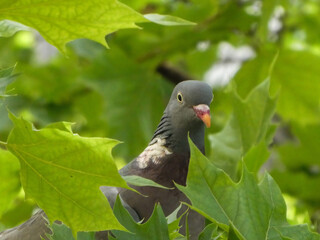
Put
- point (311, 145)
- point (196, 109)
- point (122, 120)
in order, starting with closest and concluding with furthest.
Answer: point (196, 109) → point (122, 120) → point (311, 145)

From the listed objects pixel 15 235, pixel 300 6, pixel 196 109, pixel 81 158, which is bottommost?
pixel 300 6

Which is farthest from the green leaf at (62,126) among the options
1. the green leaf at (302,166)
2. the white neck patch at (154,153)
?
the green leaf at (302,166)

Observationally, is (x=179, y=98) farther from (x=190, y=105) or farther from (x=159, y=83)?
(x=159, y=83)

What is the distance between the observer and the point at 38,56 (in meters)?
3.42

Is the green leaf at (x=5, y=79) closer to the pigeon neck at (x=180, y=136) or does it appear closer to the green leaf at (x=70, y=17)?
the green leaf at (x=70, y=17)

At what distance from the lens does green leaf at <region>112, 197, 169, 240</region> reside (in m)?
0.76

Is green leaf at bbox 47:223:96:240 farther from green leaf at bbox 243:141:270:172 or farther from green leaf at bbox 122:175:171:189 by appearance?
green leaf at bbox 243:141:270:172

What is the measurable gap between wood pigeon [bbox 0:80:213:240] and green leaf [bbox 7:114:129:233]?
35cm

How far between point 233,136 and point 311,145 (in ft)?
3.94

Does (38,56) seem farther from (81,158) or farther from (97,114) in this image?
(81,158)

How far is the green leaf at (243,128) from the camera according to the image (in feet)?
4.28

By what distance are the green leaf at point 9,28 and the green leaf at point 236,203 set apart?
0.27 metres

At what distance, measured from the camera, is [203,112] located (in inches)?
47.3

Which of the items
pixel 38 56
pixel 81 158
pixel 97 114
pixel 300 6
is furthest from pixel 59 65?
pixel 81 158
